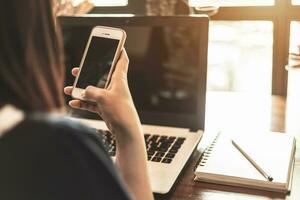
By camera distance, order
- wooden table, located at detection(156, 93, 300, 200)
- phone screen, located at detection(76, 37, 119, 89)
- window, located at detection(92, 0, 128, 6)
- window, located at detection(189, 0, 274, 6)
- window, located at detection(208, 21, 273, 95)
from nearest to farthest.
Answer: wooden table, located at detection(156, 93, 300, 200) < phone screen, located at detection(76, 37, 119, 89) < window, located at detection(189, 0, 274, 6) < window, located at detection(208, 21, 273, 95) < window, located at detection(92, 0, 128, 6)

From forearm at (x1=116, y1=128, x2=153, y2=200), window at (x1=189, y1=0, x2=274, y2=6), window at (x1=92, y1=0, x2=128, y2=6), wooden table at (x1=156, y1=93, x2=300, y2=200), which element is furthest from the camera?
window at (x1=92, y1=0, x2=128, y2=6)

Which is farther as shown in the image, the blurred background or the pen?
the blurred background

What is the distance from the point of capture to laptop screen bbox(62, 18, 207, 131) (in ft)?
3.80

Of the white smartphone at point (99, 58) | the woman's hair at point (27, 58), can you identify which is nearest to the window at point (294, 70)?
the white smartphone at point (99, 58)

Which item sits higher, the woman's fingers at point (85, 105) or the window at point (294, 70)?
the woman's fingers at point (85, 105)

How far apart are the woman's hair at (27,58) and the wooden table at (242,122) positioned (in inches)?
18.0

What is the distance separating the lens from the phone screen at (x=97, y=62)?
0.97m

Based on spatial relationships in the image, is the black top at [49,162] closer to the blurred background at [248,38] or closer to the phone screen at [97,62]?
the phone screen at [97,62]

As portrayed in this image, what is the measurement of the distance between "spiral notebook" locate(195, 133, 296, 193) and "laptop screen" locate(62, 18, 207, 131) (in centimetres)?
15

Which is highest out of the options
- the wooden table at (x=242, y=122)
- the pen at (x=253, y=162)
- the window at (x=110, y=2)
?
the window at (x=110, y=2)

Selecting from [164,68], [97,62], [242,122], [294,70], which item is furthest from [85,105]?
[294,70]

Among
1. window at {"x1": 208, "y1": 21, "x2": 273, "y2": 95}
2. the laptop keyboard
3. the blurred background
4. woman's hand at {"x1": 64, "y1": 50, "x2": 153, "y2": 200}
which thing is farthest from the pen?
window at {"x1": 208, "y1": 21, "x2": 273, "y2": 95}

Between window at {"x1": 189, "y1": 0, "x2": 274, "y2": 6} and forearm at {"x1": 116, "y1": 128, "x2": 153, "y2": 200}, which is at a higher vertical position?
→ window at {"x1": 189, "y1": 0, "x2": 274, "y2": 6}

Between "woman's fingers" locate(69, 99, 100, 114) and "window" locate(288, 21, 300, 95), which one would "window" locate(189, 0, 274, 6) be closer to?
"window" locate(288, 21, 300, 95)
